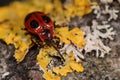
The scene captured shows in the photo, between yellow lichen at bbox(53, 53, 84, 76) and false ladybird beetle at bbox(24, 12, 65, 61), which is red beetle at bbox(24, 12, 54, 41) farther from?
yellow lichen at bbox(53, 53, 84, 76)

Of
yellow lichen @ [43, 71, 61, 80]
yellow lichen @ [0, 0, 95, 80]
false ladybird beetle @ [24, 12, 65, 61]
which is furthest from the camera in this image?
false ladybird beetle @ [24, 12, 65, 61]

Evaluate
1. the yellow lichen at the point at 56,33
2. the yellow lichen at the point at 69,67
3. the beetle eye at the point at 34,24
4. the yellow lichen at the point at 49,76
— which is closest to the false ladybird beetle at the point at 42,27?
the beetle eye at the point at 34,24

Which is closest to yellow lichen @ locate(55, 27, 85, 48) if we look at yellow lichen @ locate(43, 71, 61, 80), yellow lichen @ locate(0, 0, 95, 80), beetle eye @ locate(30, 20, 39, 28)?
yellow lichen @ locate(0, 0, 95, 80)

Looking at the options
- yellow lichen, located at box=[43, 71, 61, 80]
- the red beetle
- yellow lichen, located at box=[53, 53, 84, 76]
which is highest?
the red beetle

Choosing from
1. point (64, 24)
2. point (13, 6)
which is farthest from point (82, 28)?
point (13, 6)

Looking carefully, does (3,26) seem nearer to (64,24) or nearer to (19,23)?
(19,23)

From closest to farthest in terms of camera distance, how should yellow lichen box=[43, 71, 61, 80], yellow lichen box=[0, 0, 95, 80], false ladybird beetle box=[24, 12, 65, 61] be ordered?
1. yellow lichen box=[43, 71, 61, 80]
2. yellow lichen box=[0, 0, 95, 80]
3. false ladybird beetle box=[24, 12, 65, 61]

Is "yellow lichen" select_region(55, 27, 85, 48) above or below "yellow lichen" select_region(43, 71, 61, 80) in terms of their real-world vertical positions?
above

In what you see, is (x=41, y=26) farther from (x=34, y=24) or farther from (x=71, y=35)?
(x=71, y=35)
